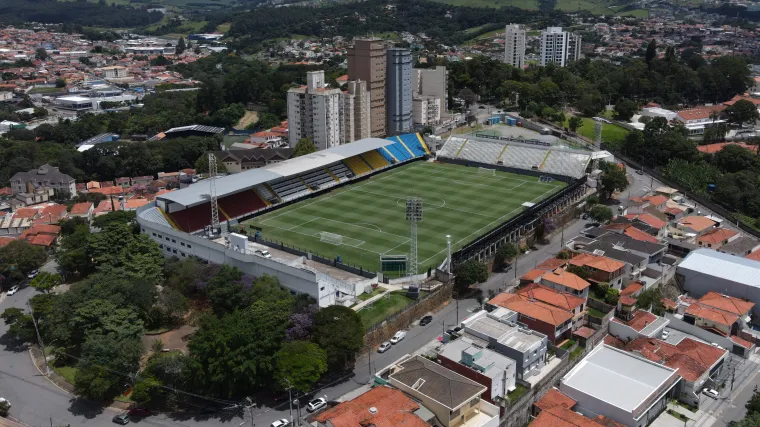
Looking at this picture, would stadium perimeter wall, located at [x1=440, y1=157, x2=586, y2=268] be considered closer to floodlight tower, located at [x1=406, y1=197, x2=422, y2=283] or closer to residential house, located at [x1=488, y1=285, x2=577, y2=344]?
floodlight tower, located at [x1=406, y1=197, x2=422, y2=283]

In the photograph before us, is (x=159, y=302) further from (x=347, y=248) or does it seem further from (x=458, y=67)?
(x=458, y=67)

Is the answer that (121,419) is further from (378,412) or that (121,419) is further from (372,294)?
(372,294)

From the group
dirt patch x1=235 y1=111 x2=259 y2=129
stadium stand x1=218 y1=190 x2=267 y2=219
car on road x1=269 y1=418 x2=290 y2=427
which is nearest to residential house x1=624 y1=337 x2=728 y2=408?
car on road x1=269 y1=418 x2=290 y2=427

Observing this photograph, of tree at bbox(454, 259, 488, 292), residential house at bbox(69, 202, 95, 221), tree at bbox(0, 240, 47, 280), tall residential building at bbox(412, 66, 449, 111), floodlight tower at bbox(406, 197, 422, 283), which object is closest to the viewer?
floodlight tower at bbox(406, 197, 422, 283)

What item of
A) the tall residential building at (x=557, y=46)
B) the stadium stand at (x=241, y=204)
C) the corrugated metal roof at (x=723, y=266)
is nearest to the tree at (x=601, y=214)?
the corrugated metal roof at (x=723, y=266)

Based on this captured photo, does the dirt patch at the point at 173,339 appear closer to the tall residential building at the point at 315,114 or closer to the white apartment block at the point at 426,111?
the tall residential building at the point at 315,114

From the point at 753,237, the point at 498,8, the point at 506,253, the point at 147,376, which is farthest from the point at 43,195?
the point at 498,8
